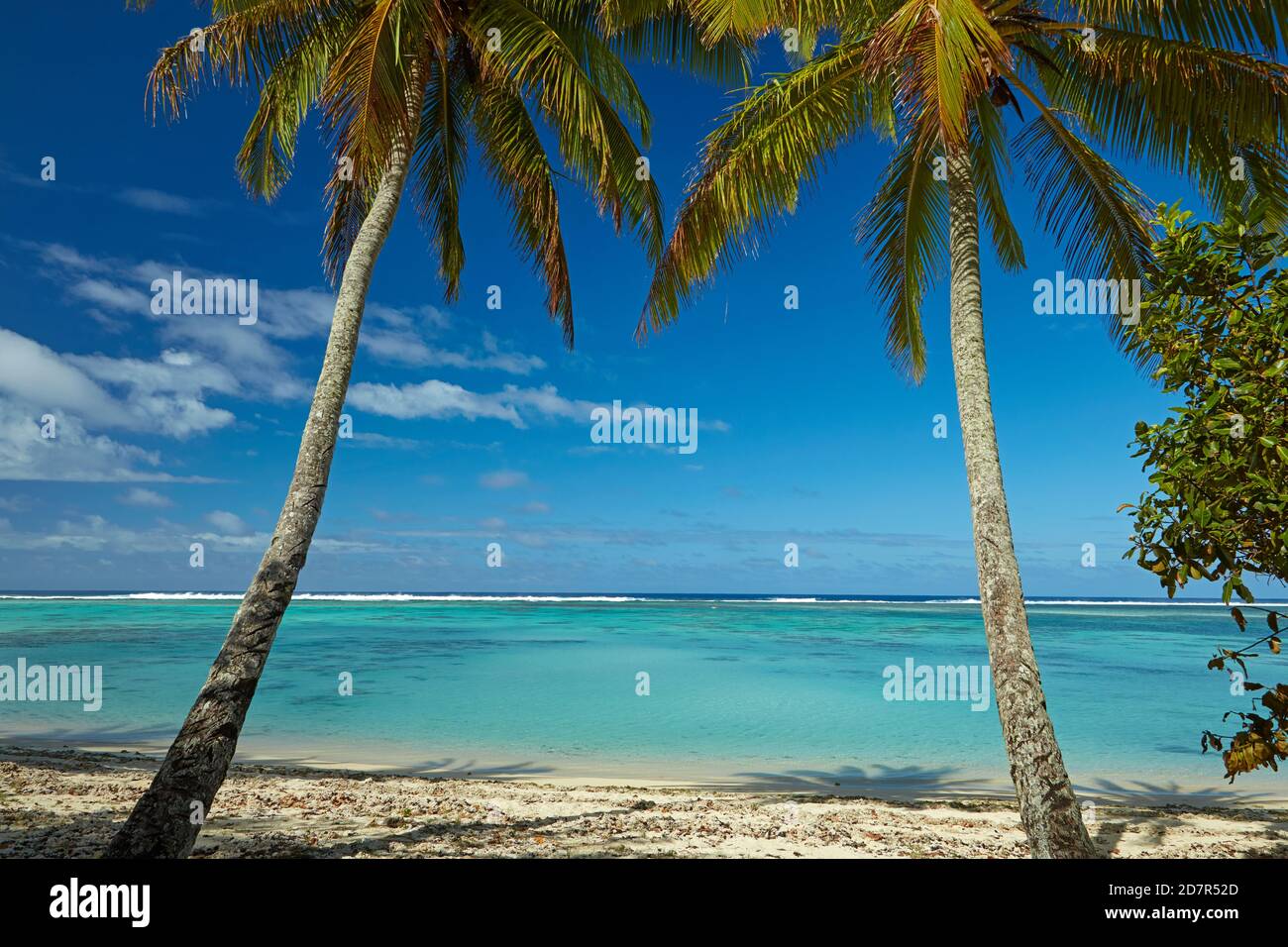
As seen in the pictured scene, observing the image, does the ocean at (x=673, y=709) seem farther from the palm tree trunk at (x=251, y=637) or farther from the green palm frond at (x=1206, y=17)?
the green palm frond at (x=1206, y=17)

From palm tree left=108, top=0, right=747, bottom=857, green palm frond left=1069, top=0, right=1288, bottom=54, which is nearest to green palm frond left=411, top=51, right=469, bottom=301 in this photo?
palm tree left=108, top=0, right=747, bottom=857

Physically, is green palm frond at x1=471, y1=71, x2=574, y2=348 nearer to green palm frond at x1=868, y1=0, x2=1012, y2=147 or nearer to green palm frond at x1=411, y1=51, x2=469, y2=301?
green palm frond at x1=411, y1=51, x2=469, y2=301

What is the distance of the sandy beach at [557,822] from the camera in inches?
227

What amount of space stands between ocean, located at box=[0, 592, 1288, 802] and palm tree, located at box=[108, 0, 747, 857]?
19.4 ft

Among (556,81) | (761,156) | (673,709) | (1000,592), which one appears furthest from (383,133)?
(673,709)

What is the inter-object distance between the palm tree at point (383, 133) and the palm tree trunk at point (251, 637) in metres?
0.01

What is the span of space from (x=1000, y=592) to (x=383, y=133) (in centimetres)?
641

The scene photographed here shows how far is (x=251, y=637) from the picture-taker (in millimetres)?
5211

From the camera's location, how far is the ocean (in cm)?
1101

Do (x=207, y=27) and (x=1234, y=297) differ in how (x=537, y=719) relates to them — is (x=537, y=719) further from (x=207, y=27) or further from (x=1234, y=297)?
(x=1234, y=297)

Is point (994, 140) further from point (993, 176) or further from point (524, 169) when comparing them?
point (524, 169)

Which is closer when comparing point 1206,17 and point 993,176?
point 1206,17
